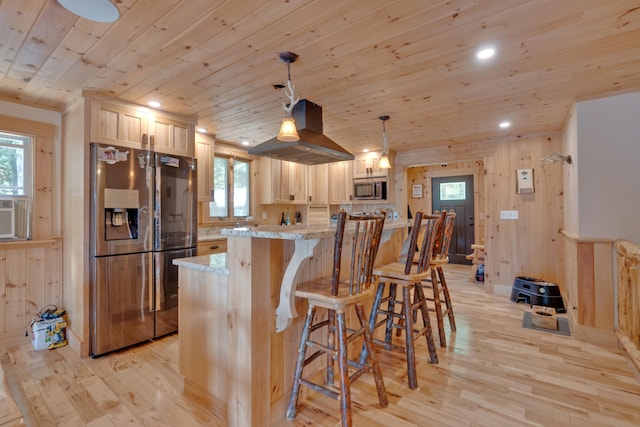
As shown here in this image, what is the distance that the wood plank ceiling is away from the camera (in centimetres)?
159

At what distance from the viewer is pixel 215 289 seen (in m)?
1.83

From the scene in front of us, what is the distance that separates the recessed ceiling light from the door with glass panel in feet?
16.6

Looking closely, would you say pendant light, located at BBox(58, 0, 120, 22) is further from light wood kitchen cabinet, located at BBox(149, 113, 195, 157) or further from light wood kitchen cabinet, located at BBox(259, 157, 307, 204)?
light wood kitchen cabinet, located at BBox(259, 157, 307, 204)

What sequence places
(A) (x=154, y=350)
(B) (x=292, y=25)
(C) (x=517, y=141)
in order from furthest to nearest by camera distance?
(C) (x=517, y=141) < (A) (x=154, y=350) < (B) (x=292, y=25)

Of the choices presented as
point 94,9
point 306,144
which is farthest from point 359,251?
point 94,9

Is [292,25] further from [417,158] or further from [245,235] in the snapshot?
[417,158]

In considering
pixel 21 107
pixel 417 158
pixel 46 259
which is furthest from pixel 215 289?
pixel 417 158

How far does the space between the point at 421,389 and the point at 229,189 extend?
3.66 meters

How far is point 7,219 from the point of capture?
9.12ft

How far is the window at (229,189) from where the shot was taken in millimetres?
4508

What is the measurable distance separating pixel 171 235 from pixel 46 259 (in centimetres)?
124

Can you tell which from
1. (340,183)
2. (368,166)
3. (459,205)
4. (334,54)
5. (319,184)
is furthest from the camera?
(459,205)

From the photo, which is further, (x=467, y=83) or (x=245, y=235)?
(x=467, y=83)

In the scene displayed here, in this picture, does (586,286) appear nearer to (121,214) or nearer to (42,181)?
(121,214)
